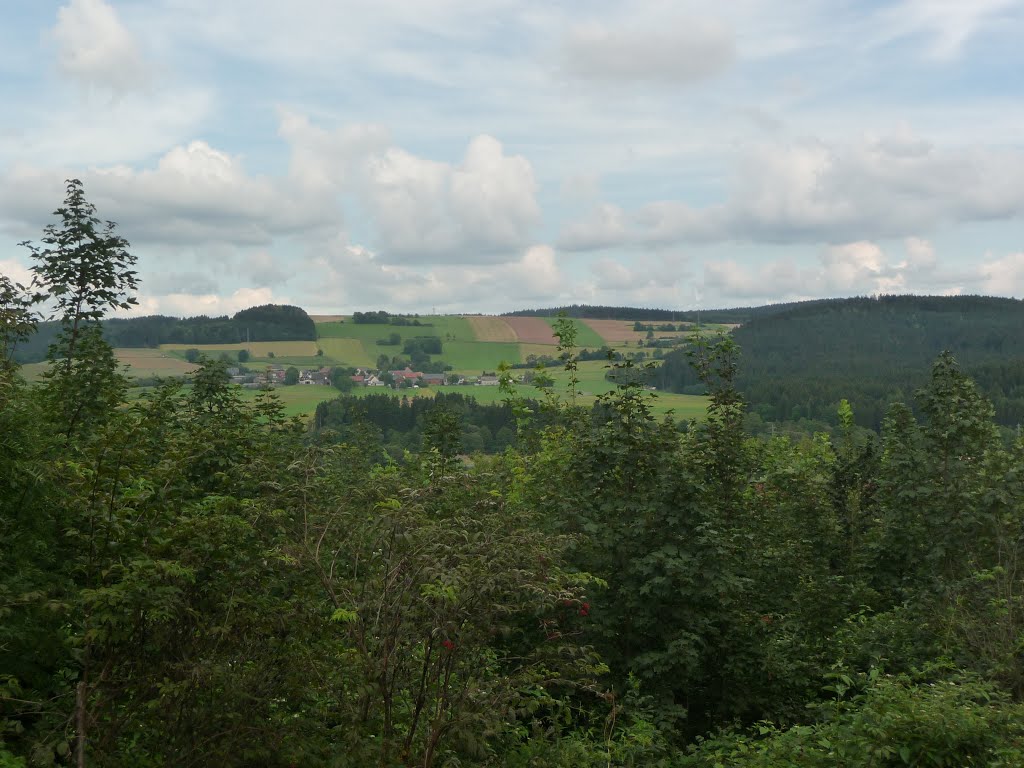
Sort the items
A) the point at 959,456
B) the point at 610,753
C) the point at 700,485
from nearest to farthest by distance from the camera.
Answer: the point at 610,753 < the point at 700,485 < the point at 959,456

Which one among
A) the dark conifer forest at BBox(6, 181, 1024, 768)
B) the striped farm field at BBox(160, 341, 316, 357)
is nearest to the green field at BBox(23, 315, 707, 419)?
the striped farm field at BBox(160, 341, 316, 357)

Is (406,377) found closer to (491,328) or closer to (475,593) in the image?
(491,328)

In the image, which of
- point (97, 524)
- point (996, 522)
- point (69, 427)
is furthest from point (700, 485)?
point (69, 427)

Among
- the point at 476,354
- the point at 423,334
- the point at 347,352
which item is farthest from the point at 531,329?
the point at 347,352

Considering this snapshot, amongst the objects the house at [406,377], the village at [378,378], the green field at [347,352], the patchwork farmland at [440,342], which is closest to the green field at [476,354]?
the patchwork farmland at [440,342]

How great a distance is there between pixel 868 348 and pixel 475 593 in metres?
149

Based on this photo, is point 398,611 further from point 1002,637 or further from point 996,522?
point 996,522

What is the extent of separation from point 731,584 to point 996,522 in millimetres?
4151

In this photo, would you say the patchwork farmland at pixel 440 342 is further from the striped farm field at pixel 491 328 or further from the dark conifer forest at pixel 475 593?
the dark conifer forest at pixel 475 593

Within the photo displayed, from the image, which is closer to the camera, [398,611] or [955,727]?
[398,611]

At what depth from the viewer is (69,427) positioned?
1009cm

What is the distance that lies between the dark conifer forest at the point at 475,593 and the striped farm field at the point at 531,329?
95.3 m

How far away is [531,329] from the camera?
11950cm

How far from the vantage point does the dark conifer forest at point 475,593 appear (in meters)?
5.17
